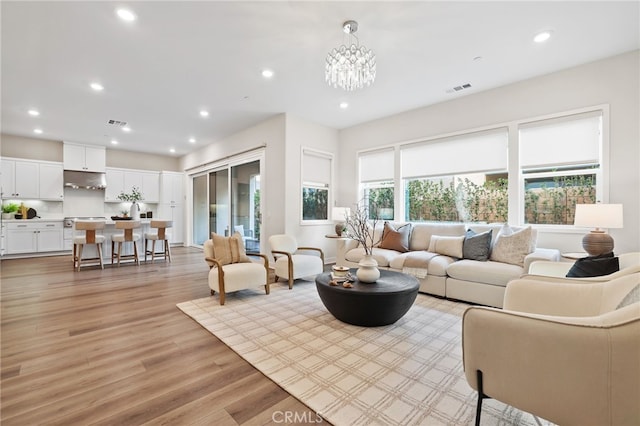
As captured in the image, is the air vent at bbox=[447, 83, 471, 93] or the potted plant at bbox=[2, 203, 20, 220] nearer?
the air vent at bbox=[447, 83, 471, 93]

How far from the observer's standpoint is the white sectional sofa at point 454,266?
3371 mm

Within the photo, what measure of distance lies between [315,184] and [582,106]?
175 inches

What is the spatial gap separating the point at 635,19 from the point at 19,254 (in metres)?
11.8

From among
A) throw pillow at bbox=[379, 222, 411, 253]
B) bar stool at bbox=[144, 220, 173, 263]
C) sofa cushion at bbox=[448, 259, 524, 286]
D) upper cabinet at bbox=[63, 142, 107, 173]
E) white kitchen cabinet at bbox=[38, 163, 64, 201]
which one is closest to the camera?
sofa cushion at bbox=[448, 259, 524, 286]

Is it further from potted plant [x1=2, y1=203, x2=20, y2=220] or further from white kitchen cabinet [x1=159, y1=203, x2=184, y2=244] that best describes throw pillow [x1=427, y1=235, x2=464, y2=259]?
potted plant [x1=2, y1=203, x2=20, y2=220]

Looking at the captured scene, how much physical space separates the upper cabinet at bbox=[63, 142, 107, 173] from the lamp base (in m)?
10.7

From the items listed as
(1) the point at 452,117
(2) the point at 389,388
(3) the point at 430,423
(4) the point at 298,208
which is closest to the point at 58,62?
(4) the point at 298,208

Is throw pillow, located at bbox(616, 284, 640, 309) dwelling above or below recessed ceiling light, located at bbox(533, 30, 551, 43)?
below

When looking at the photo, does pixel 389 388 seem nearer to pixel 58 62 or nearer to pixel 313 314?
pixel 313 314

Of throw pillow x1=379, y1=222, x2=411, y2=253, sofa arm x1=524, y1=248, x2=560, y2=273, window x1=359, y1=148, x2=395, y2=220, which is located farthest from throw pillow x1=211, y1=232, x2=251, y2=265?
sofa arm x1=524, y1=248, x2=560, y2=273

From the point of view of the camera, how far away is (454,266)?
3.72 metres

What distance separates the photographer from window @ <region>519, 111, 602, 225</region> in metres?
3.71

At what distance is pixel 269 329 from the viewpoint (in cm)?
286

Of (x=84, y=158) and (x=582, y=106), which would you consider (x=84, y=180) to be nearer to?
(x=84, y=158)
